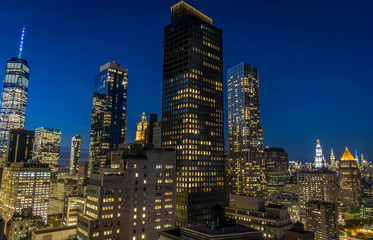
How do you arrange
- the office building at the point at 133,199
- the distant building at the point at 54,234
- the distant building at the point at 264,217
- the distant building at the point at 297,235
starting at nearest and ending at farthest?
the office building at the point at 133,199, the distant building at the point at 54,234, the distant building at the point at 297,235, the distant building at the point at 264,217

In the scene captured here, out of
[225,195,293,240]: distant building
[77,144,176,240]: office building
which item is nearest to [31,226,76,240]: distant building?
[77,144,176,240]: office building

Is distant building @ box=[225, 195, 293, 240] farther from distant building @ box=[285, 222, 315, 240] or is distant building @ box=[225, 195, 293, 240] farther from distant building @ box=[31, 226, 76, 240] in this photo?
distant building @ box=[31, 226, 76, 240]

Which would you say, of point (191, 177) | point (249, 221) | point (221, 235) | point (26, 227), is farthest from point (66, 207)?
point (221, 235)

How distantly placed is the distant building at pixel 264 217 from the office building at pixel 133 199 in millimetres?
69830

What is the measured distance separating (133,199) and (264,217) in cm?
9773

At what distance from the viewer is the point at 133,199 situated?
13350 cm

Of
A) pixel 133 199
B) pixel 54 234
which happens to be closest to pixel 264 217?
pixel 133 199

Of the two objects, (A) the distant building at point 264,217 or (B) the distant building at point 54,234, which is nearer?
(B) the distant building at point 54,234

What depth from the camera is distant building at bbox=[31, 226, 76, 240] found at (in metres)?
142

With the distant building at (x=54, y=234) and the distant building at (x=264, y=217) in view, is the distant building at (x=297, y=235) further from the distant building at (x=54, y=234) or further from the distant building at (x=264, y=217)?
the distant building at (x=54, y=234)

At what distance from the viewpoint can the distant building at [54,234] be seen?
467ft

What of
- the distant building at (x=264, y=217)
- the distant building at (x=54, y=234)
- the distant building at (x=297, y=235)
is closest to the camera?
the distant building at (x=54, y=234)

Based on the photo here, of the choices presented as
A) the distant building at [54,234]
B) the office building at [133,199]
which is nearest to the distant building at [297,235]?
the office building at [133,199]

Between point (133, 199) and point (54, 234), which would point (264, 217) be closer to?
point (133, 199)
